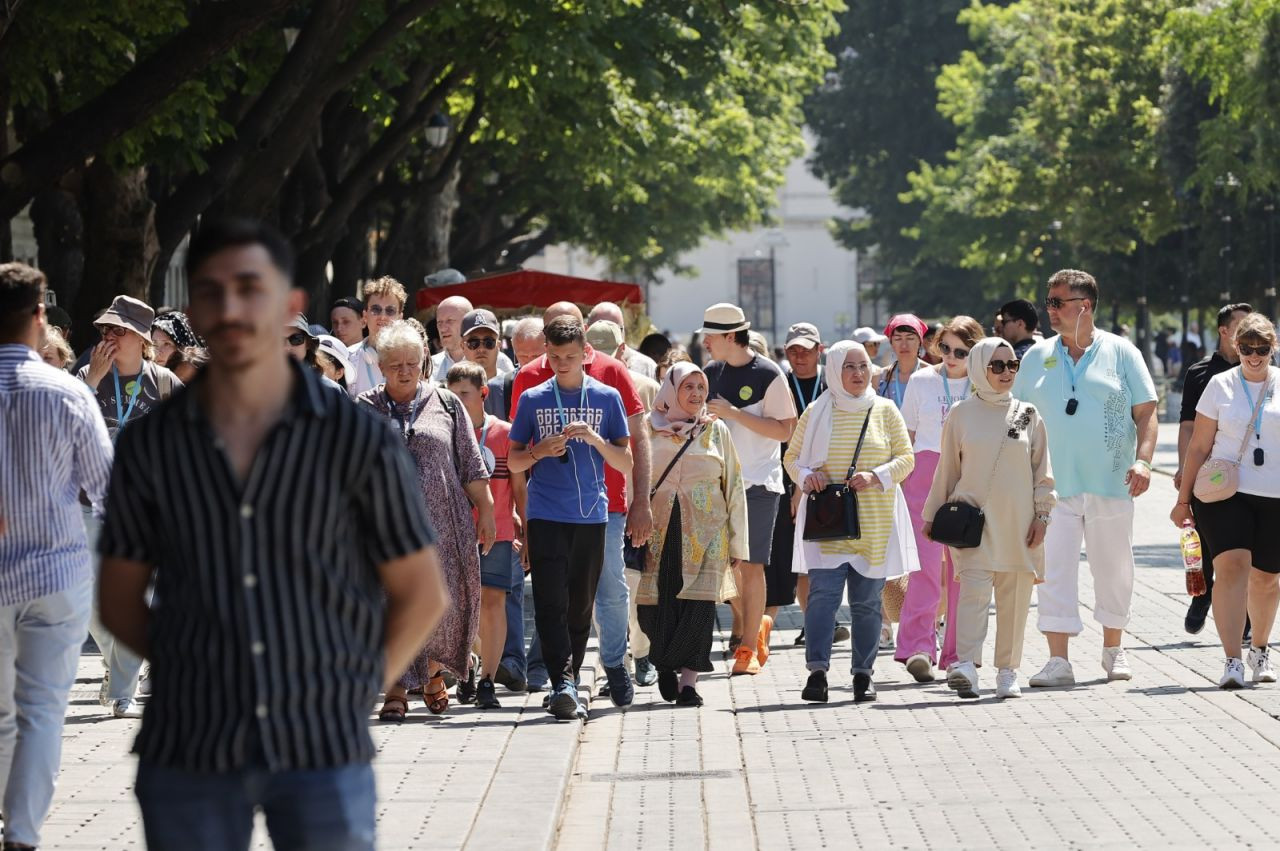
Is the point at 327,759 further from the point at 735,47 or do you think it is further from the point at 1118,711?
the point at 735,47

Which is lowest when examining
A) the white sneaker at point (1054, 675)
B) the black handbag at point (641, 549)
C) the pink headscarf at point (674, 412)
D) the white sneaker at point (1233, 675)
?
the white sneaker at point (1054, 675)

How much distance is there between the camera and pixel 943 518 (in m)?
10.5

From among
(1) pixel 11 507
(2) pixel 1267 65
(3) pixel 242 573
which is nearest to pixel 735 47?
(2) pixel 1267 65

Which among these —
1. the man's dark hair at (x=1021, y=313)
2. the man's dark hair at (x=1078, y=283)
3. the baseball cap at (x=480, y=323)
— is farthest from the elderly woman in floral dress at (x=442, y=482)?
the man's dark hair at (x=1021, y=313)

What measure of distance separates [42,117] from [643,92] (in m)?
6.45

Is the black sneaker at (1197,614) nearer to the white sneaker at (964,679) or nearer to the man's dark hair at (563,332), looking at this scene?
the white sneaker at (964,679)

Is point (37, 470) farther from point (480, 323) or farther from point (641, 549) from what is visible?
point (480, 323)

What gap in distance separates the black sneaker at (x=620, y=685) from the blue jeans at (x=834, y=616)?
81cm

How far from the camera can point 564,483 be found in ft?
32.9

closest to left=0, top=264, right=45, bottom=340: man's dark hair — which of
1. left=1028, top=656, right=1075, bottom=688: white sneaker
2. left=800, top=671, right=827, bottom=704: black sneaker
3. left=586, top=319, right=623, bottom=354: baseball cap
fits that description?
left=800, top=671, right=827, bottom=704: black sneaker

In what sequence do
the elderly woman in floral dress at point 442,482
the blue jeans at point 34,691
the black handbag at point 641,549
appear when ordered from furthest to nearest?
1. the black handbag at point 641,549
2. the elderly woman in floral dress at point 442,482
3. the blue jeans at point 34,691

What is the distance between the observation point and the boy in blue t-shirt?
32.8ft

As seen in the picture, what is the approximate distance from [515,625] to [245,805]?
7.31 m

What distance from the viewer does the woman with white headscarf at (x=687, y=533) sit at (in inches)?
418
